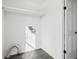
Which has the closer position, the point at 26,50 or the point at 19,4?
the point at 19,4

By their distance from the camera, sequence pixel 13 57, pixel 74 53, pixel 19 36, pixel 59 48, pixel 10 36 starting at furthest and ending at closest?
pixel 19 36 < pixel 10 36 < pixel 13 57 < pixel 74 53 < pixel 59 48

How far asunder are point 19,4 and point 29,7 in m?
0.49

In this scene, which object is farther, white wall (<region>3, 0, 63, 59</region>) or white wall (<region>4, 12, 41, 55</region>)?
white wall (<region>4, 12, 41, 55</region>)

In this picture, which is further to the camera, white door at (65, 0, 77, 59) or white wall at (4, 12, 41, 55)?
white wall at (4, 12, 41, 55)

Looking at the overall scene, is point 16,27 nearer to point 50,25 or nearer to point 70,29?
point 50,25

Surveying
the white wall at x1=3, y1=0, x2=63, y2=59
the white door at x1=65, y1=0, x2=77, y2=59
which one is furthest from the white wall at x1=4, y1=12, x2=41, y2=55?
the white door at x1=65, y1=0, x2=77, y2=59

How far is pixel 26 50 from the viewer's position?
8.41ft

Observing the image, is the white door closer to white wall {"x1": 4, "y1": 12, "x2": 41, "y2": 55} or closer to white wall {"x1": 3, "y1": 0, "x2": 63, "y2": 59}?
white wall {"x1": 3, "y1": 0, "x2": 63, "y2": 59}

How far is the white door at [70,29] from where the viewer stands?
1.74m

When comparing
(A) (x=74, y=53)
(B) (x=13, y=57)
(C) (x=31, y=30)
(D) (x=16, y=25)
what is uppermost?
(D) (x=16, y=25)

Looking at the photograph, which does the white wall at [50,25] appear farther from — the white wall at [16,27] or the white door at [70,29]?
the white door at [70,29]

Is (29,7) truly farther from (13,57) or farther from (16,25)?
(13,57)

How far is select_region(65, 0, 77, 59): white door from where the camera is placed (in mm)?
1737

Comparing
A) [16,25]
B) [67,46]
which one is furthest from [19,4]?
[67,46]
